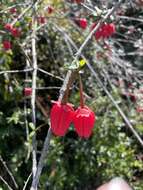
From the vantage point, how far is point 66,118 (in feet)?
4.86

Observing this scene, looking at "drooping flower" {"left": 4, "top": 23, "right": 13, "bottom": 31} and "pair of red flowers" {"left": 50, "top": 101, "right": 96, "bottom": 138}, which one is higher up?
"pair of red flowers" {"left": 50, "top": 101, "right": 96, "bottom": 138}

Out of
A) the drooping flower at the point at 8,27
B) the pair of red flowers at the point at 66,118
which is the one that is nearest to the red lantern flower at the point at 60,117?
the pair of red flowers at the point at 66,118

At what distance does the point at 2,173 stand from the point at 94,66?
1.45 m

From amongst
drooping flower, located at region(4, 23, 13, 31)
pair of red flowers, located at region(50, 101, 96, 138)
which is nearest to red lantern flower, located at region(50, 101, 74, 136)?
pair of red flowers, located at region(50, 101, 96, 138)

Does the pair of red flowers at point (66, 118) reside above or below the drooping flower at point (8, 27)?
above

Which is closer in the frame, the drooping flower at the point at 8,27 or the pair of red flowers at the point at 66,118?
the pair of red flowers at the point at 66,118

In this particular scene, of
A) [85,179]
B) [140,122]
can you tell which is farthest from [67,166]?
[140,122]

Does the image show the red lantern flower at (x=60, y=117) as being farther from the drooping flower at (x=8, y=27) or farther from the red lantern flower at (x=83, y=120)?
the drooping flower at (x=8, y=27)

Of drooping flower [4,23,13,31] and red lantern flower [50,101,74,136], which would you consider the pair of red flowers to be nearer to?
red lantern flower [50,101,74,136]

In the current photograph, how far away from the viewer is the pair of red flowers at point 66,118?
1.46 metres

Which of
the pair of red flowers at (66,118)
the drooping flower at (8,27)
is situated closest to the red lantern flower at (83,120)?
the pair of red flowers at (66,118)

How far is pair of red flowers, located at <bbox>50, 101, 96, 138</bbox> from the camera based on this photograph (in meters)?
1.46

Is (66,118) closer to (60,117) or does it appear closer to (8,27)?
(60,117)

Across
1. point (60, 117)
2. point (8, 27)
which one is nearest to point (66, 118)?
point (60, 117)
